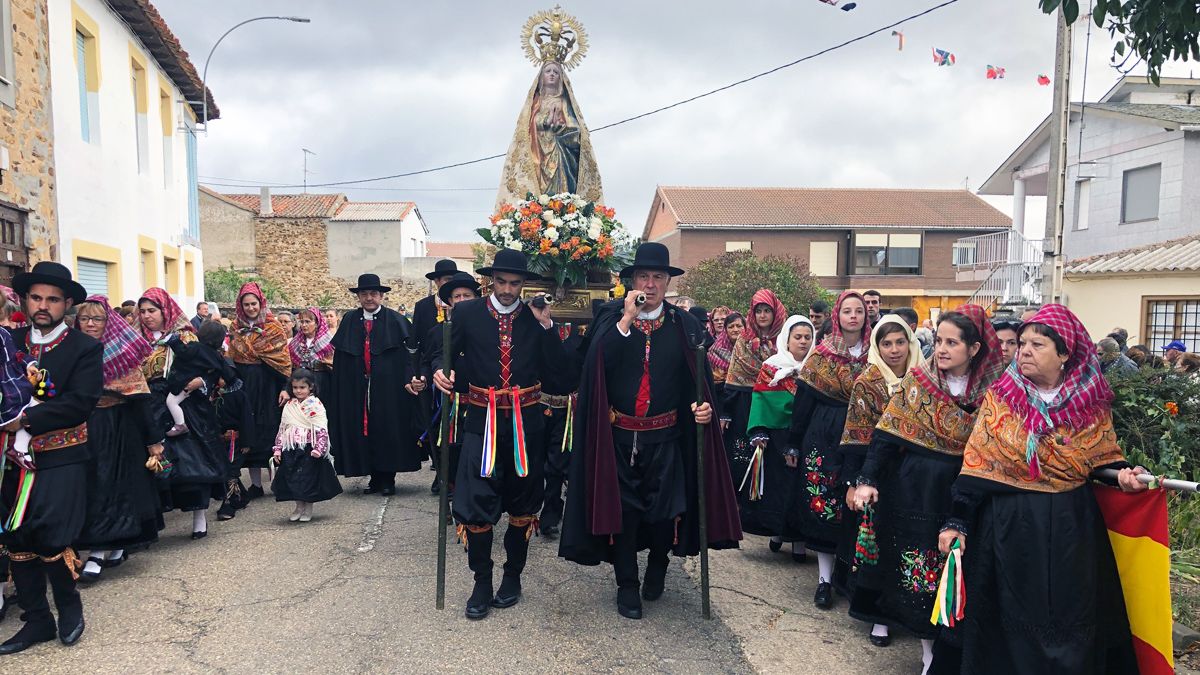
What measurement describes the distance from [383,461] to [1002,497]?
18.8ft

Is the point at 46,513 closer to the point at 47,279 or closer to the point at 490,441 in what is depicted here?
→ the point at 47,279

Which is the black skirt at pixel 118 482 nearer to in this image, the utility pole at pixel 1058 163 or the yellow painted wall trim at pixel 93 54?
the yellow painted wall trim at pixel 93 54

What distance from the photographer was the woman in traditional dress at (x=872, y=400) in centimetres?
439

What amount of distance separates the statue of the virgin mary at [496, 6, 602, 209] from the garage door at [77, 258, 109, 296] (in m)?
6.75

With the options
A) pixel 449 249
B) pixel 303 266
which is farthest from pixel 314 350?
pixel 449 249

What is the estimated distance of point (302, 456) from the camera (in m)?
6.69

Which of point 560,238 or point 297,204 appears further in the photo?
point 297,204

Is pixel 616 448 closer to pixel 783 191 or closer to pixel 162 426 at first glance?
pixel 162 426

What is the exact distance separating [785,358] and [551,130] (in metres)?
4.34

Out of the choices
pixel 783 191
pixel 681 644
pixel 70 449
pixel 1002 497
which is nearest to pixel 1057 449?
pixel 1002 497

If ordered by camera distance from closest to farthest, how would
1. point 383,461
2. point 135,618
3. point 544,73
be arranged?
point 135,618, point 383,461, point 544,73

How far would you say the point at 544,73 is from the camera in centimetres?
900

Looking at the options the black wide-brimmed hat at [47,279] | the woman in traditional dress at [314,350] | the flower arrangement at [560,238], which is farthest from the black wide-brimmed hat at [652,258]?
the woman in traditional dress at [314,350]

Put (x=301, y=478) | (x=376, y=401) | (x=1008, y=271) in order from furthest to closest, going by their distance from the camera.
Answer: (x=1008, y=271) → (x=376, y=401) → (x=301, y=478)
